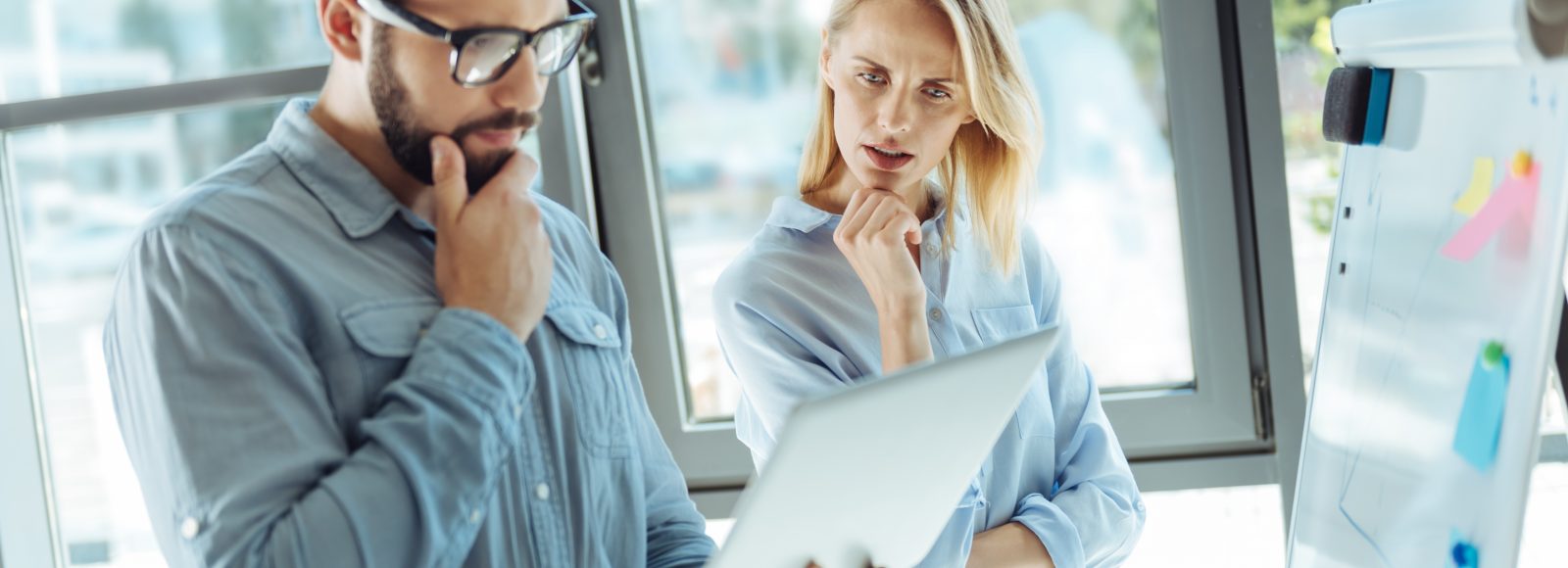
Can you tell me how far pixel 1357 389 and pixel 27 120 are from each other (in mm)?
2280

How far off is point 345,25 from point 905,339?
689mm

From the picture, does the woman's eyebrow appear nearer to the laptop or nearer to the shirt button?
the laptop

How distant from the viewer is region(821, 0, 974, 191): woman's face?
1.46m

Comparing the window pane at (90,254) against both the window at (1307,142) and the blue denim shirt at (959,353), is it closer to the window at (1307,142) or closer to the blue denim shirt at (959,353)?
the blue denim shirt at (959,353)

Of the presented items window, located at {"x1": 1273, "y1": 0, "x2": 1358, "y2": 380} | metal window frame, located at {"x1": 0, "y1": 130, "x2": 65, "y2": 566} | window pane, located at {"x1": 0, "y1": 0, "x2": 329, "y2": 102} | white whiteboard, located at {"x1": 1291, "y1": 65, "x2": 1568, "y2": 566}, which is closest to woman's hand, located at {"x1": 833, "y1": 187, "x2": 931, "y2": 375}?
white whiteboard, located at {"x1": 1291, "y1": 65, "x2": 1568, "y2": 566}

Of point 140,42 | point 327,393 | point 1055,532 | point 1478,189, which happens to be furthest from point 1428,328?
point 140,42

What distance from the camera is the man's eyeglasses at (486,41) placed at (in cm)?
98

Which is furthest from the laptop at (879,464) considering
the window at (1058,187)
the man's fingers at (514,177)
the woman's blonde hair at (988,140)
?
the window at (1058,187)

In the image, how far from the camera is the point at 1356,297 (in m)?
1.39

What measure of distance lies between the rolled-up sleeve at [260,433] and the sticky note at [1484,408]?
820 millimetres

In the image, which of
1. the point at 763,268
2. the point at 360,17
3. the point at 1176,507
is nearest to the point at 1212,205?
the point at 1176,507

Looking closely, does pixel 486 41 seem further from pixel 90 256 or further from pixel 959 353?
pixel 90 256

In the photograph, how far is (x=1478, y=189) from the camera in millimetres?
1136

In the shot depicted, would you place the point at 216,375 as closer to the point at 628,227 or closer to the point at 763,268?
the point at 763,268
